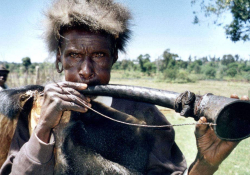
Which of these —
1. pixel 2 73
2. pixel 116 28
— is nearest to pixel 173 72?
pixel 2 73

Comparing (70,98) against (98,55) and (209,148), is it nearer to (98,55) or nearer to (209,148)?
(98,55)

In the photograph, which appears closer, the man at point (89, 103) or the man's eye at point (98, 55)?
the man at point (89, 103)

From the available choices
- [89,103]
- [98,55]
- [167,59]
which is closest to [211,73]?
[167,59]

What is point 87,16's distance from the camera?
1.92m

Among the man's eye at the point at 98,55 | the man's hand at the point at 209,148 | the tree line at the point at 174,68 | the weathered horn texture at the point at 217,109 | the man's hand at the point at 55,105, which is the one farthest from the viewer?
the tree line at the point at 174,68

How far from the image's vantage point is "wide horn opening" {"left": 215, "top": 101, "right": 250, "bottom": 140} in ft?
4.34

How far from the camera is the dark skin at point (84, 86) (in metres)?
1.52

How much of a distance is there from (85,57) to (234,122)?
118 cm

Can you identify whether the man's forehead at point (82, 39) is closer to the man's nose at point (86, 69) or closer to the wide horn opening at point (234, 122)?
the man's nose at point (86, 69)

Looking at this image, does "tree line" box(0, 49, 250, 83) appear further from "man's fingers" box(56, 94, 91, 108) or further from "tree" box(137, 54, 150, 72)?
"man's fingers" box(56, 94, 91, 108)

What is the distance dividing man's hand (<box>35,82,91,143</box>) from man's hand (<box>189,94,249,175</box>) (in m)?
0.79

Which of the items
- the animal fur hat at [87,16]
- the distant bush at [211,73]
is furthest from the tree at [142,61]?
the animal fur hat at [87,16]

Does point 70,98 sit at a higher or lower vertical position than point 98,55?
lower

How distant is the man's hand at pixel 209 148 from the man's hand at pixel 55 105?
0.79 m
